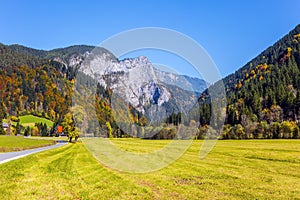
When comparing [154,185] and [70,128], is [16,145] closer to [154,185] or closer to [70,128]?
[70,128]

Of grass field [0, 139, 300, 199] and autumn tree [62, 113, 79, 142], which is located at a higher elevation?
autumn tree [62, 113, 79, 142]

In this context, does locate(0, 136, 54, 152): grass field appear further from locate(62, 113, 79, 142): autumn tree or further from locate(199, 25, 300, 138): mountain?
locate(199, 25, 300, 138): mountain

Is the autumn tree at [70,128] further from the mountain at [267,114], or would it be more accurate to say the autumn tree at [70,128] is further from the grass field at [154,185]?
the grass field at [154,185]

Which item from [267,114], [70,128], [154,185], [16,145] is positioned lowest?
[16,145]

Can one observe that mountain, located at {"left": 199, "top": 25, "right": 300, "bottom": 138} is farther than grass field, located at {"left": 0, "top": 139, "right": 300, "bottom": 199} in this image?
Yes

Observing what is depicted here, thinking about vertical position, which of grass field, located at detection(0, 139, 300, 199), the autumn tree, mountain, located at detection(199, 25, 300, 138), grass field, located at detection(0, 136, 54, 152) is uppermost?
mountain, located at detection(199, 25, 300, 138)

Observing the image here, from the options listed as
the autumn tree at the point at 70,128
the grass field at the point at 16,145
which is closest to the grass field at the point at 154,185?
the grass field at the point at 16,145

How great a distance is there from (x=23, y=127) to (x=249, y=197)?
7934 inches

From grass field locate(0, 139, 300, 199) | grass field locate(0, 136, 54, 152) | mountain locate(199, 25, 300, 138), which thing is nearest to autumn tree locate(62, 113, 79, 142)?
grass field locate(0, 136, 54, 152)

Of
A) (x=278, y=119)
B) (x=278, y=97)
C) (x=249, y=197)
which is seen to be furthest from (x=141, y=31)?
(x=278, y=97)

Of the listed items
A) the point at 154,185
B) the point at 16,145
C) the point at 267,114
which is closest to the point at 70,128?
the point at 16,145

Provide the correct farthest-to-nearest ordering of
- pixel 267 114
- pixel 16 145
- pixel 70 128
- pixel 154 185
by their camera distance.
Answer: pixel 267 114
pixel 70 128
pixel 16 145
pixel 154 185

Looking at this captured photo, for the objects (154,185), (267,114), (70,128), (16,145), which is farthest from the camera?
(267,114)

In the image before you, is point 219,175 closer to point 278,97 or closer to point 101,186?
point 101,186
